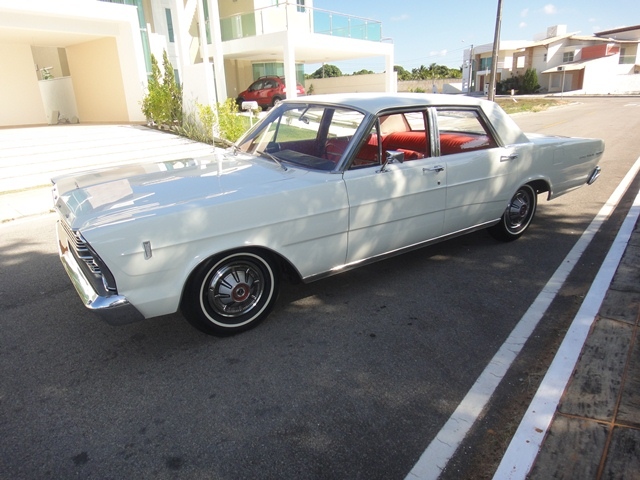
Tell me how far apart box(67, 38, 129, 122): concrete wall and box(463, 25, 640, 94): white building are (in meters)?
53.8

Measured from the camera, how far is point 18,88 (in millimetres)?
16328

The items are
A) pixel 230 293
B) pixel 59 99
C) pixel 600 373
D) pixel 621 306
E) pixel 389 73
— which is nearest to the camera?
pixel 600 373

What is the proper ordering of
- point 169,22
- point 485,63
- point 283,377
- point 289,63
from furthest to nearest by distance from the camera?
point 485,63 → point 169,22 → point 289,63 → point 283,377

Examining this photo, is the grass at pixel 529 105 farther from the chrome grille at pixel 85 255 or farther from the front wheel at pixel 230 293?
the chrome grille at pixel 85 255

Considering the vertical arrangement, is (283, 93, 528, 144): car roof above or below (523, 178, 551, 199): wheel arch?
above

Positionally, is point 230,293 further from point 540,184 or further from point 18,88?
point 18,88

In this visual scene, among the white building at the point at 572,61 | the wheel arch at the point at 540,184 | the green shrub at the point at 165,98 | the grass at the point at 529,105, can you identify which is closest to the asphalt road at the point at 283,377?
the wheel arch at the point at 540,184

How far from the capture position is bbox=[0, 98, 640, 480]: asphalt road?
2303 millimetres

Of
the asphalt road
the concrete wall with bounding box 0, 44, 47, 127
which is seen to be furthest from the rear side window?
A: the concrete wall with bounding box 0, 44, 47, 127

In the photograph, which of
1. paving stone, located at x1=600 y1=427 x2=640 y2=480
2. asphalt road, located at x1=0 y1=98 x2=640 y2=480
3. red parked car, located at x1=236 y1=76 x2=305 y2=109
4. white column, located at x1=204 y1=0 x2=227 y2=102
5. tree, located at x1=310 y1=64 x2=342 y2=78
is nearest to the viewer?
paving stone, located at x1=600 y1=427 x2=640 y2=480

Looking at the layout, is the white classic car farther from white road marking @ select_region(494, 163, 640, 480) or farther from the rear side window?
white road marking @ select_region(494, 163, 640, 480)

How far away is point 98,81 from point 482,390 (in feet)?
58.6

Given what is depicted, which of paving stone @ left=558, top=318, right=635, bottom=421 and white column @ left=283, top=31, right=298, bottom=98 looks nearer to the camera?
paving stone @ left=558, top=318, right=635, bottom=421

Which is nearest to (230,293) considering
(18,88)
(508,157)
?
(508,157)
